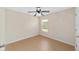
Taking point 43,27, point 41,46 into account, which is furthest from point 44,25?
point 41,46

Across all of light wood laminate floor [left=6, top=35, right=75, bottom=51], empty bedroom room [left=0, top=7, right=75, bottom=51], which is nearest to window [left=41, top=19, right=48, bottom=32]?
empty bedroom room [left=0, top=7, right=75, bottom=51]

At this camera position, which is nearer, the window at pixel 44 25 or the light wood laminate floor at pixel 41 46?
the light wood laminate floor at pixel 41 46

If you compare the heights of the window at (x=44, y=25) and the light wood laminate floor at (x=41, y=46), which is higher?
the window at (x=44, y=25)

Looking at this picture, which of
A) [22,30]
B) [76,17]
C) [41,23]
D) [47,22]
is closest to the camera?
[76,17]

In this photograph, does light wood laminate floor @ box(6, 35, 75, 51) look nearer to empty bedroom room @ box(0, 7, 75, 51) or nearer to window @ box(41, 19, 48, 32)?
empty bedroom room @ box(0, 7, 75, 51)

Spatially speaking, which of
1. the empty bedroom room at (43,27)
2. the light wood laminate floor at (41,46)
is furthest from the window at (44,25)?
the light wood laminate floor at (41,46)

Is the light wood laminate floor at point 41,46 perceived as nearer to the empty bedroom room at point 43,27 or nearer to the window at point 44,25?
the empty bedroom room at point 43,27

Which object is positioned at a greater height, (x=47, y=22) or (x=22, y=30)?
(x=47, y=22)

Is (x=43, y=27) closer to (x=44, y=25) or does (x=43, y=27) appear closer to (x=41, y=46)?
(x=44, y=25)
